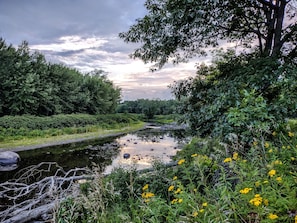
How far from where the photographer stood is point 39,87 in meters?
24.9

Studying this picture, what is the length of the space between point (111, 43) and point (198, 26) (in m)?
8.79

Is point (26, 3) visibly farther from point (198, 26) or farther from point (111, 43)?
point (198, 26)

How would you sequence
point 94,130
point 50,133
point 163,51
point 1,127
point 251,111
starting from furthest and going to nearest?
point 94,130 < point 50,133 < point 1,127 < point 163,51 < point 251,111

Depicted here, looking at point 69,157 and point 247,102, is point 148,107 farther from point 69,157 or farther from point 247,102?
point 247,102

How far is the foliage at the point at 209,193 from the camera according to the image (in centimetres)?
176

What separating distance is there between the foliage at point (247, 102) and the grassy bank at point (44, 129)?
47.8 ft

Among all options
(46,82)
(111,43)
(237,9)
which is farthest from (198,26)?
(46,82)

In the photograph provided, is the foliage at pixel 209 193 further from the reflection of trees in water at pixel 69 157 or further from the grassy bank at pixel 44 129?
the grassy bank at pixel 44 129

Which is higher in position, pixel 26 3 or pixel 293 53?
pixel 26 3

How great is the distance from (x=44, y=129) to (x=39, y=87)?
5180 millimetres

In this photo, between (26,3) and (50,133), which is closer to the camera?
(26,3)

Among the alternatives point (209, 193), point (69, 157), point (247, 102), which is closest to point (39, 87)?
point (69, 157)

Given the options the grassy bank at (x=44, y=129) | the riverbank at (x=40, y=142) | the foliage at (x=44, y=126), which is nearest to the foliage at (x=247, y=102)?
the riverbank at (x=40, y=142)

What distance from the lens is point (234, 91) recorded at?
4.50 meters
